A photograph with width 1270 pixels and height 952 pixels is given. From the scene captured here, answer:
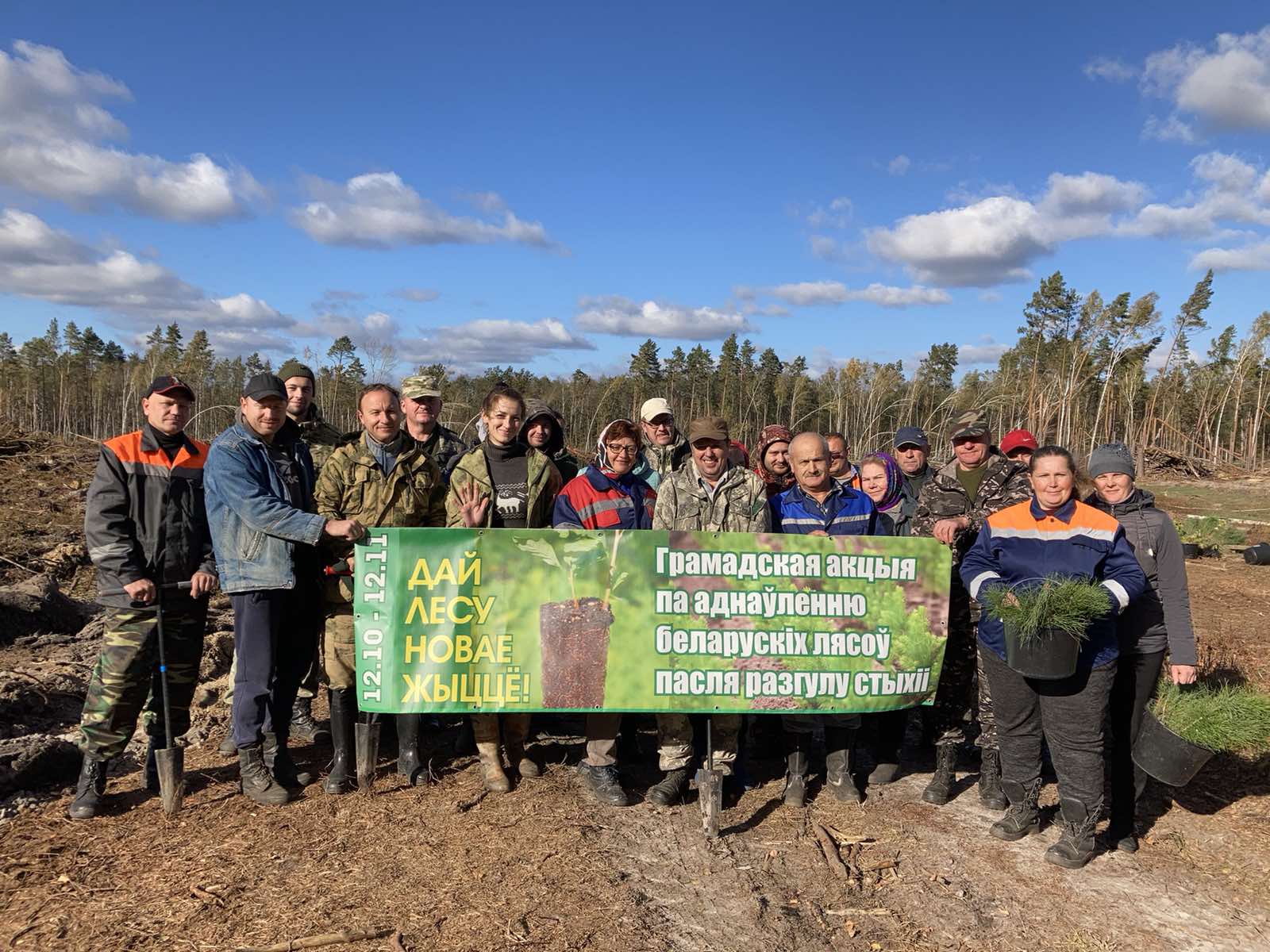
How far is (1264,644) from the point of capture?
27.5 feet

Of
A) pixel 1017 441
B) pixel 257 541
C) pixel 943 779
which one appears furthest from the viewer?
pixel 1017 441

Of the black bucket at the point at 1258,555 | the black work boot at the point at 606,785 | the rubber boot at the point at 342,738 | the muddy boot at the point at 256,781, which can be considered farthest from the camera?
the black bucket at the point at 1258,555

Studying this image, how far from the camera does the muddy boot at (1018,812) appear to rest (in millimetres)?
4281

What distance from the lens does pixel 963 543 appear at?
16.7 feet

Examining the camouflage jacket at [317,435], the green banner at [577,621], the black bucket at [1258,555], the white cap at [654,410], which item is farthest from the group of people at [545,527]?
the black bucket at [1258,555]

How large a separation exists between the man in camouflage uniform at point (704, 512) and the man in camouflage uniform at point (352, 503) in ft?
4.90

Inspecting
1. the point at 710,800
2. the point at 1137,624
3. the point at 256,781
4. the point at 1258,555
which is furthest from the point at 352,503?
the point at 1258,555

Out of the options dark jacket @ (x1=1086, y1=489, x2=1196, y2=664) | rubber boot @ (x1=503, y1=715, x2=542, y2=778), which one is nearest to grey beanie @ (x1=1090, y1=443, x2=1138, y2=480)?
dark jacket @ (x1=1086, y1=489, x2=1196, y2=664)

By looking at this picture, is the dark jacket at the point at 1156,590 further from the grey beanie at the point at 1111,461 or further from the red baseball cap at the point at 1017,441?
the red baseball cap at the point at 1017,441

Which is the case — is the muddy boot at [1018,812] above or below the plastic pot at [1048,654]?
below

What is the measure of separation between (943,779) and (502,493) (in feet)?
10.2

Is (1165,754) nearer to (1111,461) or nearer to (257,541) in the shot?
(1111,461)

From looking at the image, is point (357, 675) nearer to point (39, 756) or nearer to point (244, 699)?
point (244, 699)

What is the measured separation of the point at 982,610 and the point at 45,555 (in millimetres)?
11549
